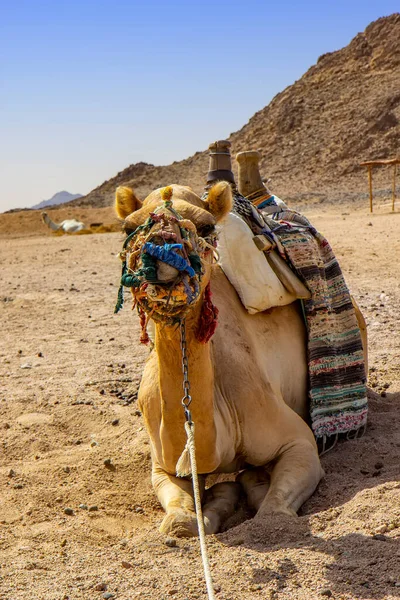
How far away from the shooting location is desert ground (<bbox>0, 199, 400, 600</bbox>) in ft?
11.6

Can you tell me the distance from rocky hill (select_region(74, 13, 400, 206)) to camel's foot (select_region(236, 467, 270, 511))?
35.6 m

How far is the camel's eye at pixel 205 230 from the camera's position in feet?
13.3

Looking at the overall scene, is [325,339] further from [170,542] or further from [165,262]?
[165,262]

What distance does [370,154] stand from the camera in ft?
A: 161

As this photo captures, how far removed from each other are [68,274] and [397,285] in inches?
262

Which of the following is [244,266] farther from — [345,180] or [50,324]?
[345,180]

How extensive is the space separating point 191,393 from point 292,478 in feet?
3.06

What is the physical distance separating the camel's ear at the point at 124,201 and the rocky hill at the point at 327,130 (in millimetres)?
35885

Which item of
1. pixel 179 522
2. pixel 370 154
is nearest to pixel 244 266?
pixel 179 522

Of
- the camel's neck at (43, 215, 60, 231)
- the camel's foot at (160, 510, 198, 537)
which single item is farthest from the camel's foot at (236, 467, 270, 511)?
the camel's neck at (43, 215, 60, 231)

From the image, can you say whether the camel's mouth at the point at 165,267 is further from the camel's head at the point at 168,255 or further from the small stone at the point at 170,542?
the small stone at the point at 170,542

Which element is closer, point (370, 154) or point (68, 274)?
point (68, 274)

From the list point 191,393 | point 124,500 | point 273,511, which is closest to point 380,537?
point 273,511

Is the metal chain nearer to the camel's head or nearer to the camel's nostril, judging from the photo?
the camel's head
